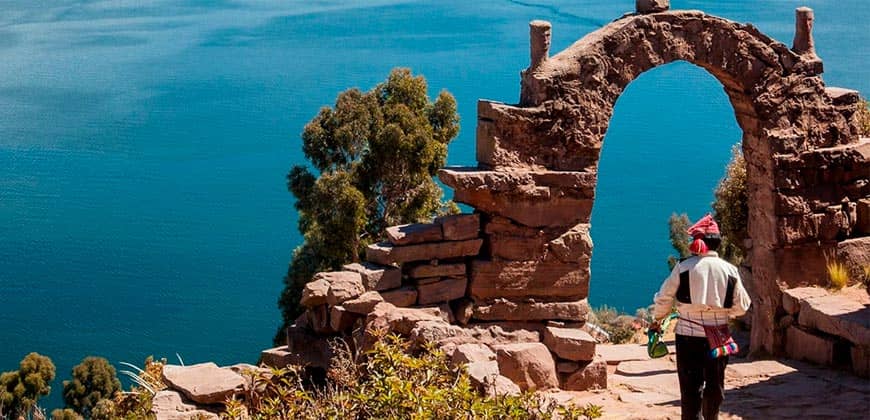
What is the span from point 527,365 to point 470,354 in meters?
0.86

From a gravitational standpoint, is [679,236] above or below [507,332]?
below

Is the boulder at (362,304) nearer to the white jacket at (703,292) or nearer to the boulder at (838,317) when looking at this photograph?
the white jacket at (703,292)

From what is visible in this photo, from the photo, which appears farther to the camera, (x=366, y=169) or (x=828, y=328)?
(x=366, y=169)

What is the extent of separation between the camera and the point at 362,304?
10977 millimetres

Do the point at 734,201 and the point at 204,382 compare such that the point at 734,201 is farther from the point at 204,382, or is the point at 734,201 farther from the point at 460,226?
the point at 204,382

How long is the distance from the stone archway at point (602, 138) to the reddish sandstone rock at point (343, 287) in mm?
1412

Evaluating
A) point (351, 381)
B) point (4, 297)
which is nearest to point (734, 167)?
point (351, 381)

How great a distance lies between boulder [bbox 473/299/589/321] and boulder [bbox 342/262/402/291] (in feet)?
3.35

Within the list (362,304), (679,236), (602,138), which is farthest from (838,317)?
(679,236)

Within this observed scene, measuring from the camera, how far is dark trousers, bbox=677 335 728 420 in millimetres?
8289

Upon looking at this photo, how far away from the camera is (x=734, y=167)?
17.3m

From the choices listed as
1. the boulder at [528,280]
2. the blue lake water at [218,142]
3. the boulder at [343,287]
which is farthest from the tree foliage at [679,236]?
the boulder at [343,287]

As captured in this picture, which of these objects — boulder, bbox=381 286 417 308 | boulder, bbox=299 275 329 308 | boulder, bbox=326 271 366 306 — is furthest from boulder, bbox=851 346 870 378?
boulder, bbox=299 275 329 308

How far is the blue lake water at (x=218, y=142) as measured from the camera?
34531 mm
